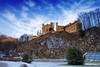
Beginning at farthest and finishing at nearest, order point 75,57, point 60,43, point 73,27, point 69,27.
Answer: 1. point 69,27
2. point 73,27
3. point 60,43
4. point 75,57

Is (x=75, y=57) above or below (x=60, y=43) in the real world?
below

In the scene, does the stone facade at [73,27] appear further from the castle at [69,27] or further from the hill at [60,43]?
the hill at [60,43]

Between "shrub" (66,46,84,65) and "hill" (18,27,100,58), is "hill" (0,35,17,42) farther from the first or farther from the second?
"hill" (18,27,100,58)

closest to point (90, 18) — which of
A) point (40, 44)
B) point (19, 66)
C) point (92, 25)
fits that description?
point (92, 25)

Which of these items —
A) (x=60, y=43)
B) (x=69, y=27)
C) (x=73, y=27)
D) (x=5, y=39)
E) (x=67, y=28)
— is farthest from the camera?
(x=69, y=27)

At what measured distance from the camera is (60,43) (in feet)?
111

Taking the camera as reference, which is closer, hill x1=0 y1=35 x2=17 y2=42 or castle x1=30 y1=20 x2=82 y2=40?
hill x1=0 y1=35 x2=17 y2=42

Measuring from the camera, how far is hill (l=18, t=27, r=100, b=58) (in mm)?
29938

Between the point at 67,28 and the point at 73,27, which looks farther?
the point at 73,27

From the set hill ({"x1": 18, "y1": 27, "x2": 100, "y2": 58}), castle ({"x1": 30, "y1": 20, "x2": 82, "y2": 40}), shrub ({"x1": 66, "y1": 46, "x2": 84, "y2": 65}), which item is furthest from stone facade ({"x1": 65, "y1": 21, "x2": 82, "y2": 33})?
shrub ({"x1": 66, "y1": 46, "x2": 84, "y2": 65})

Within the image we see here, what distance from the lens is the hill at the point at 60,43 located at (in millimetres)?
29938

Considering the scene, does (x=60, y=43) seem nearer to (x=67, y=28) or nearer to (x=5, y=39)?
(x=67, y=28)

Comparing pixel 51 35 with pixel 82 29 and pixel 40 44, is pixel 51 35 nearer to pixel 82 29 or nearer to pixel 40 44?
pixel 40 44

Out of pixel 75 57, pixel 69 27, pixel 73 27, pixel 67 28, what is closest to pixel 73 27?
pixel 73 27
